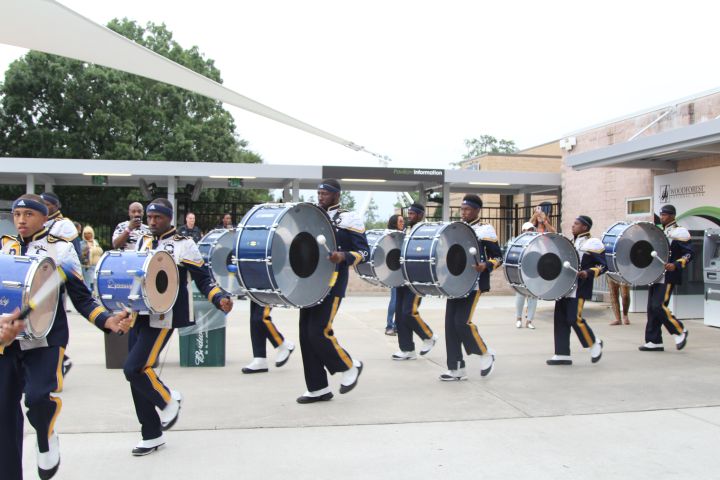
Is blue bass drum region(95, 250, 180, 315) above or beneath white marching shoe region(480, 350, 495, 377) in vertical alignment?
above

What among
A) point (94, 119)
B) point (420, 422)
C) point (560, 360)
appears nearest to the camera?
point (420, 422)

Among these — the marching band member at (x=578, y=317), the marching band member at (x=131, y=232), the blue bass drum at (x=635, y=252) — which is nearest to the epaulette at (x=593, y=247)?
the marching band member at (x=578, y=317)

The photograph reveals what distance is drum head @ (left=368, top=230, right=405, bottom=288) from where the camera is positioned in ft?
32.2

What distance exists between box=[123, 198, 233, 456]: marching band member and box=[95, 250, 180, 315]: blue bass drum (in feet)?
0.61

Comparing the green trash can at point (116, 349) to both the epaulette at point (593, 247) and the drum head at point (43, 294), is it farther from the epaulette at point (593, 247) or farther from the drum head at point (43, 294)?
the epaulette at point (593, 247)

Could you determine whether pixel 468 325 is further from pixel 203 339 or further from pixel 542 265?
pixel 203 339

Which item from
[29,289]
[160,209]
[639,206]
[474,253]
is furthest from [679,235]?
[29,289]

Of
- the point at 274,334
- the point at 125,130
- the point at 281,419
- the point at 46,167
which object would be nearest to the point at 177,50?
the point at 125,130

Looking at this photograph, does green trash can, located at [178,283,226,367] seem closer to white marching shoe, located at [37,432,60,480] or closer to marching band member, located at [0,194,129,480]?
marching band member, located at [0,194,129,480]

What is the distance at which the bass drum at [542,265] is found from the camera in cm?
872

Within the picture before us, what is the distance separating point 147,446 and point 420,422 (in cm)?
226

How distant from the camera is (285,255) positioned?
614 cm

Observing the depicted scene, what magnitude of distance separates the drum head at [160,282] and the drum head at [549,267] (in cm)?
473

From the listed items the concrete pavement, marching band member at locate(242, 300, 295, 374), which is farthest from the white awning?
marching band member at locate(242, 300, 295, 374)
